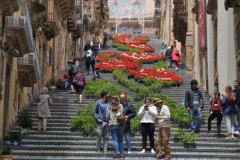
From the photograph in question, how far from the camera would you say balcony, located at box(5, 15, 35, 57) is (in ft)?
60.1

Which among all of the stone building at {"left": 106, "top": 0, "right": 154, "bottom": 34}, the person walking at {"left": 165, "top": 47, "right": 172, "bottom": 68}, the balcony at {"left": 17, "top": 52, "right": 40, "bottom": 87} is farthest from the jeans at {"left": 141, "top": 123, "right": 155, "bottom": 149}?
the stone building at {"left": 106, "top": 0, "right": 154, "bottom": 34}

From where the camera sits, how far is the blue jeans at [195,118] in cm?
1819

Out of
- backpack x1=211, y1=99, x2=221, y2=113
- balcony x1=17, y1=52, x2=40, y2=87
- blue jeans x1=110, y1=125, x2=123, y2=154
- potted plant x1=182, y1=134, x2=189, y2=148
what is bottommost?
potted plant x1=182, y1=134, x2=189, y2=148

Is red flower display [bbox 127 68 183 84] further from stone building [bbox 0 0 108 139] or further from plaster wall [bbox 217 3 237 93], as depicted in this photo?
plaster wall [bbox 217 3 237 93]

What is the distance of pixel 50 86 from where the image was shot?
29938 mm

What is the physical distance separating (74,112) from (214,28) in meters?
8.68

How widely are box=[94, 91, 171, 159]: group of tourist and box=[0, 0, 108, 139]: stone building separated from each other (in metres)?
3.50

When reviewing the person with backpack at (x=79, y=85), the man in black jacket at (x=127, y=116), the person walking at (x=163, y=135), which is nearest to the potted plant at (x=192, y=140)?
the man in black jacket at (x=127, y=116)

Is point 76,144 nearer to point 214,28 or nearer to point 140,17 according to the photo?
point 214,28

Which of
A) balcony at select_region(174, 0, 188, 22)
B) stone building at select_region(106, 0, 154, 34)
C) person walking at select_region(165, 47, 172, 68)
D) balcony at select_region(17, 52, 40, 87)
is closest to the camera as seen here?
balcony at select_region(17, 52, 40, 87)

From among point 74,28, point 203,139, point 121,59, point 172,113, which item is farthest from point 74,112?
point 74,28

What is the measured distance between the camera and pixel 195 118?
1842 cm

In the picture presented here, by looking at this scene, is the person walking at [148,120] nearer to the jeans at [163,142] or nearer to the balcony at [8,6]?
the jeans at [163,142]

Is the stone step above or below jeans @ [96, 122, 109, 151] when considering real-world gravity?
below
